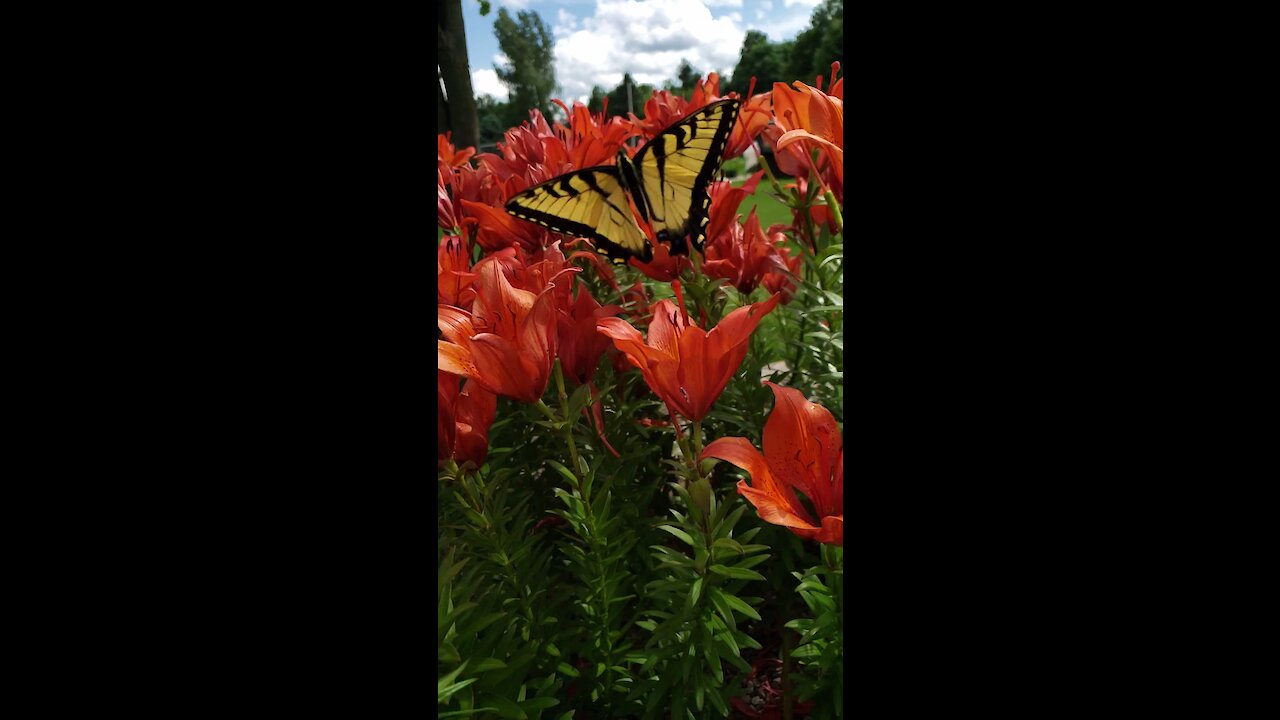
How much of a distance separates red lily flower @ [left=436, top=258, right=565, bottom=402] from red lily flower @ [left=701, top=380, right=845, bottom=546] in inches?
8.2

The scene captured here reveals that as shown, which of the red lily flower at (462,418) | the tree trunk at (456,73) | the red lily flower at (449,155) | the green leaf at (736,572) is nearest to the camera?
the red lily flower at (462,418)

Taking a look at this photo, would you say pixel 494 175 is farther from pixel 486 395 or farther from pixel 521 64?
pixel 521 64

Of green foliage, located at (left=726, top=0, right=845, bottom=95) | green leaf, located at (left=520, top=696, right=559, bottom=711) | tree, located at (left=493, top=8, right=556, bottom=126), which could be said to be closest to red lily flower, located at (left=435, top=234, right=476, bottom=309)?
green leaf, located at (left=520, top=696, right=559, bottom=711)

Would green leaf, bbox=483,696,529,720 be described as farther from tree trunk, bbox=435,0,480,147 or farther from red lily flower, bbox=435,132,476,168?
tree trunk, bbox=435,0,480,147

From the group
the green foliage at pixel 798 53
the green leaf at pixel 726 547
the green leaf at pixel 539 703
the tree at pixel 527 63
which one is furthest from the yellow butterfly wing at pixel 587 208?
the tree at pixel 527 63

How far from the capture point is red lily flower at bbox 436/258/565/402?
73 cm

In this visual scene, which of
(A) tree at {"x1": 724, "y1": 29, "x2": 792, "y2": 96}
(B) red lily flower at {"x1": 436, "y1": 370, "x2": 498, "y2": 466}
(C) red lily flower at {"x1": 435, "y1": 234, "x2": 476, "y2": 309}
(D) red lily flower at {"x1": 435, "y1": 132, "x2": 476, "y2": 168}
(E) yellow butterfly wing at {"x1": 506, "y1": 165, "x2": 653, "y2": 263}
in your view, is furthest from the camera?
(A) tree at {"x1": 724, "y1": 29, "x2": 792, "y2": 96}

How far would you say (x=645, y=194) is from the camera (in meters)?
1.08

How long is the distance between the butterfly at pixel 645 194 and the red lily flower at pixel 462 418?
379mm

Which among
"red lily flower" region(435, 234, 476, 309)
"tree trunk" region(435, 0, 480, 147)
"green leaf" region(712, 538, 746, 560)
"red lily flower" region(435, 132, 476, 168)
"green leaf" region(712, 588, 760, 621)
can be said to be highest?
"tree trunk" region(435, 0, 480, 147)

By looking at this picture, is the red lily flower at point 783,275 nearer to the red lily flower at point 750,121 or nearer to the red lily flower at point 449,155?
the red lily flower at point 750,121

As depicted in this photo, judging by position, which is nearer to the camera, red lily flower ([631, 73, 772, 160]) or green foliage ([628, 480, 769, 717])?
green foliage ([628, 480, 769, 717])

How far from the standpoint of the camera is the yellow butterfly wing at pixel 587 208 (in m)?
1.06
